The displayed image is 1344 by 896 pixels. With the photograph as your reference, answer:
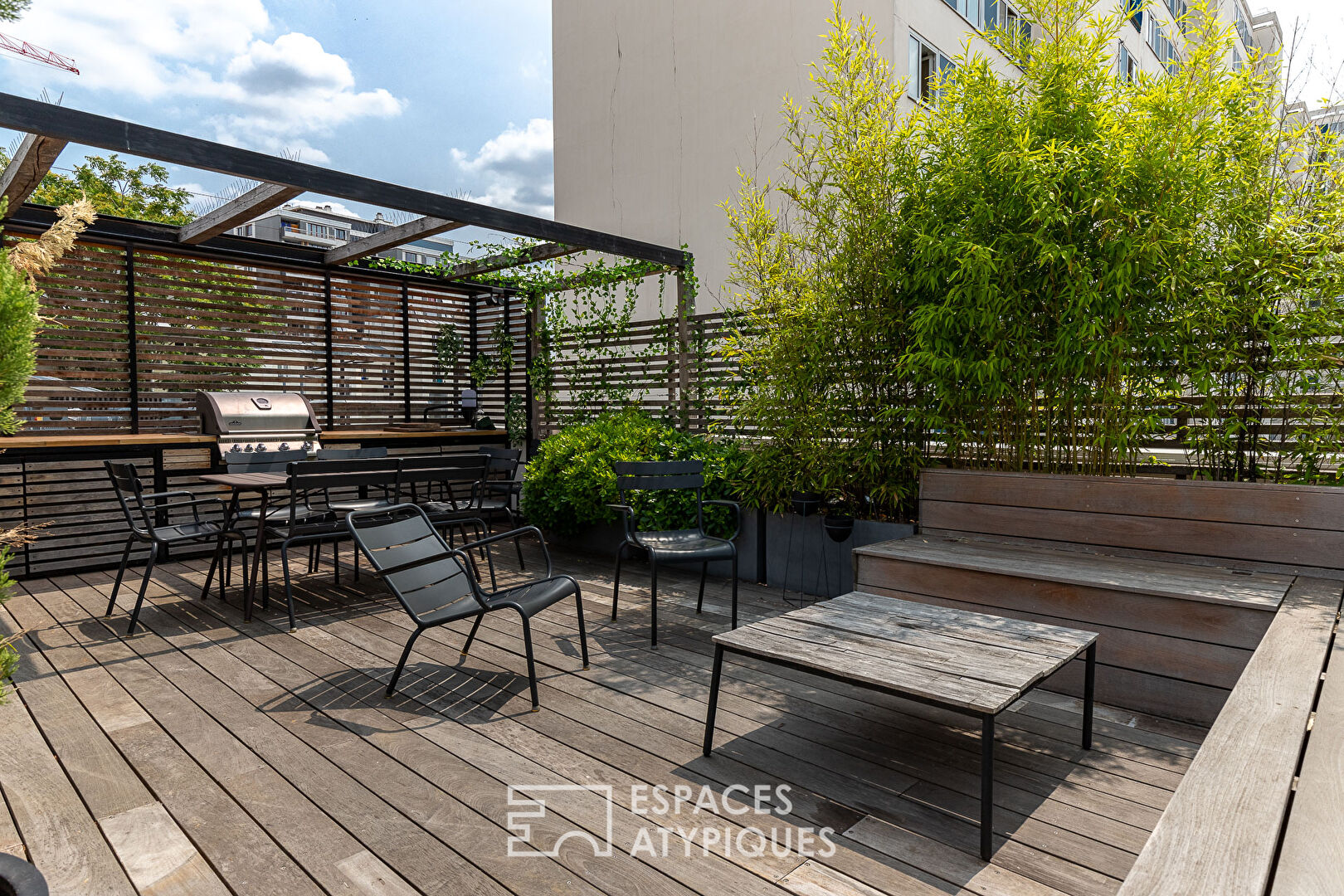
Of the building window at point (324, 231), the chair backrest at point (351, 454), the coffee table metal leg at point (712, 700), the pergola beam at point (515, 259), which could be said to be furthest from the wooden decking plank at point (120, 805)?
the building window at point (324, 231)

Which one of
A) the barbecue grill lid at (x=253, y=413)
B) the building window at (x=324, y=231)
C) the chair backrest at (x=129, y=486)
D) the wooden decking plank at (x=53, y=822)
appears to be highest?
the building window at (x=324, y=231)

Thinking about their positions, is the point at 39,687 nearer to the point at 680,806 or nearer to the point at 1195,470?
the point at 680,806

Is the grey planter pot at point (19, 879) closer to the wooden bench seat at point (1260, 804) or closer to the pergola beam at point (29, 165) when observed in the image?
the wooden bench seat at point (1260, 804)

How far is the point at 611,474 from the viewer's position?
18.3 feet

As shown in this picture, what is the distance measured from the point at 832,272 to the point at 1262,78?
6.60 feet

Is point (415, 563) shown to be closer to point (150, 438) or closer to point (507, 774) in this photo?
point (507, 774)

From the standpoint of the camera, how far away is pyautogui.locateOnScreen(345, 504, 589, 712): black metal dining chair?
298 cm

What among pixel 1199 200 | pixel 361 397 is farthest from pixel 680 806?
pixel 361 397

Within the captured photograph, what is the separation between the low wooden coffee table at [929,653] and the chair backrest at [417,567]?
1.27 metres

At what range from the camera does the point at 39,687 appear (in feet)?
10.3

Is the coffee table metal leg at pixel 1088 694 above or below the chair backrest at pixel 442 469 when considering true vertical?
below

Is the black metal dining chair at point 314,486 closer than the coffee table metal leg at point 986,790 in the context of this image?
No

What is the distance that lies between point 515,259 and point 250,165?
10.0 feet

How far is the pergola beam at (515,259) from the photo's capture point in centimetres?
677
